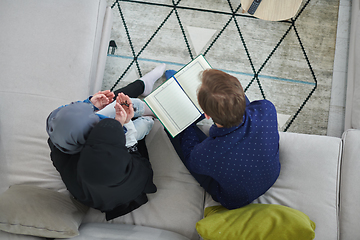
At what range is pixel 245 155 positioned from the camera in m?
1.00

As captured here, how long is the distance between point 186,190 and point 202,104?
543 millimetres

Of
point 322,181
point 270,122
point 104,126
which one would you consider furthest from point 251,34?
point 104,126

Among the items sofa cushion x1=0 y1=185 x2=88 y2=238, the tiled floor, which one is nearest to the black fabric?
sofa cushion x1=0 y1=185 x2=88 y2=238

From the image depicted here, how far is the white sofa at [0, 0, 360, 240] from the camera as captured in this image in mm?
1135

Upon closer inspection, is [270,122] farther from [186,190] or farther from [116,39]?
[116,39]

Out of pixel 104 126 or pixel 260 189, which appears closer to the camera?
pixel 104 126

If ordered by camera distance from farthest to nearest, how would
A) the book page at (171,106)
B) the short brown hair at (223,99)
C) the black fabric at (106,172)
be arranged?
the book page at (171,106) < the short brown hair at (223,99) < the black fabric at (106,172)

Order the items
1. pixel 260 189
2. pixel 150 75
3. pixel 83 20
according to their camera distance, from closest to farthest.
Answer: pixel 260 189 → pixel 83 20 → pixel 150 75

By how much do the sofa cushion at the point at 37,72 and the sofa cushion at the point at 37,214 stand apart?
0.16 m

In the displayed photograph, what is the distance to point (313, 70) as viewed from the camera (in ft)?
5.76

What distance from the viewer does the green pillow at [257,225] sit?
95cm

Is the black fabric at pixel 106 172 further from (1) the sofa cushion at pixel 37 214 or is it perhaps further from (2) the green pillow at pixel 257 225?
(2) the green pillow at pixel 257 225

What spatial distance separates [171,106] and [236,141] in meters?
0.45

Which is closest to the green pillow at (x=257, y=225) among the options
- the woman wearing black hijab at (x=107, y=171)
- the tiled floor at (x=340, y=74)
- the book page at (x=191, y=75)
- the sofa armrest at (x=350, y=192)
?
the sofa armrest at (x=350, y=192)
